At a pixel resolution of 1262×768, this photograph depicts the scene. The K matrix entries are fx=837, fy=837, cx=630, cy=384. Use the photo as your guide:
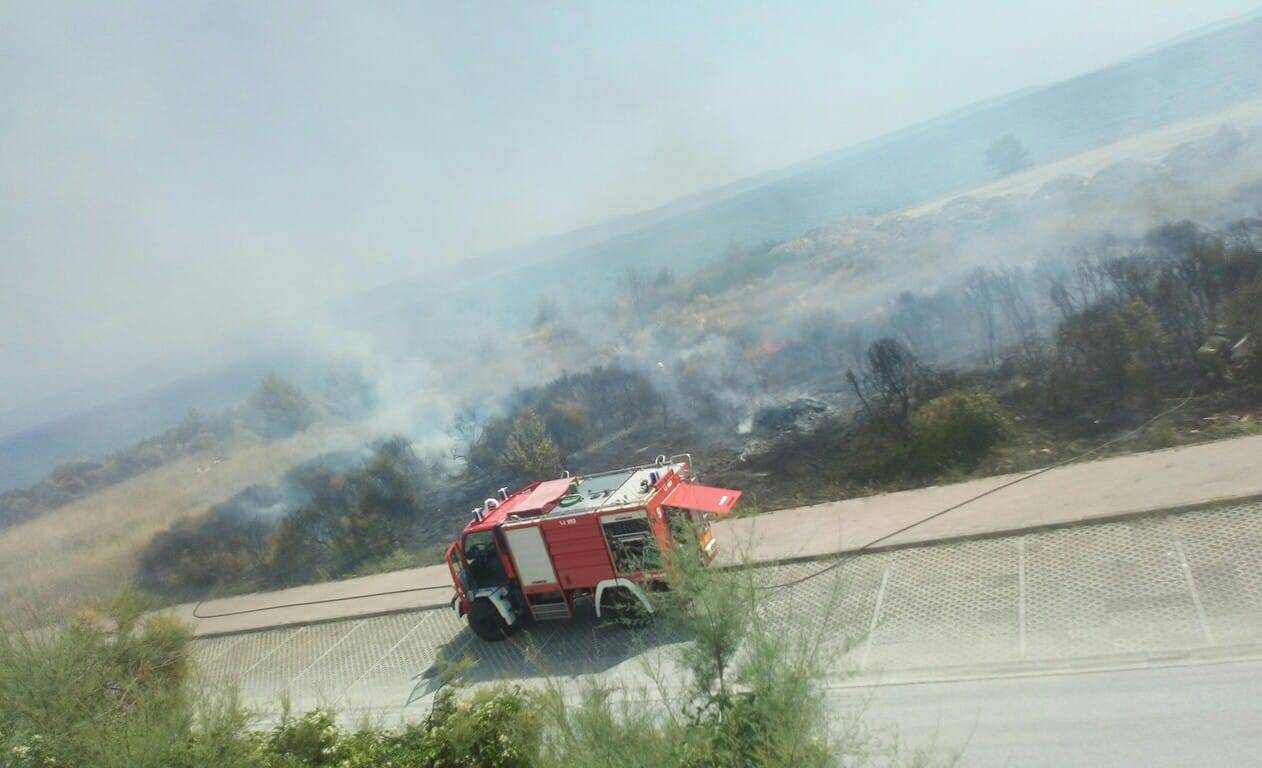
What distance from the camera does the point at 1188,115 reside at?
2322 inches

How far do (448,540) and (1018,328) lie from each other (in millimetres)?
14371

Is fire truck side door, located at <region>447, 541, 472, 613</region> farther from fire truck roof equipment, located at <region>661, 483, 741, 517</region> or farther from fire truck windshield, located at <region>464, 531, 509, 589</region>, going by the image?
fire truck roof equipment, located at <region>661, 483, 741, 517</region>

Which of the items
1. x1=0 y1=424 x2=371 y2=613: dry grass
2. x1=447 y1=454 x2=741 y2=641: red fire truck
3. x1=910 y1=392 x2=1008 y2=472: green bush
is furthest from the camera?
x1=0 y1=424 x2=371 y2=613: dry grass

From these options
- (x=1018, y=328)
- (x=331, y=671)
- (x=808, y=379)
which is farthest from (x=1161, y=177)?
(x=331, y=671)

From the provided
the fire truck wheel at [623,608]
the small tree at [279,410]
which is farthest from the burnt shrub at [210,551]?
the fire truck wheel at [623,608]

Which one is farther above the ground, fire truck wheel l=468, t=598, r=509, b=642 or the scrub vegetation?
the scrub vegetation

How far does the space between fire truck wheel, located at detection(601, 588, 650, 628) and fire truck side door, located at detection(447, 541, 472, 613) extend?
2135 millimetres

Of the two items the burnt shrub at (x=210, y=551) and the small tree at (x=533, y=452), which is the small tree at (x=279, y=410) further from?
the small tree at (x=533, y=452)

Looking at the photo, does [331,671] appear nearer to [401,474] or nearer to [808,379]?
[401,474]

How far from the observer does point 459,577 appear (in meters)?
12.7

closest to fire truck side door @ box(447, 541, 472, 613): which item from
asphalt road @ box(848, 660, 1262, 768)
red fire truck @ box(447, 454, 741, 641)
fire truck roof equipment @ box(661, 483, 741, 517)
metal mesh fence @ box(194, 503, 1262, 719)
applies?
red fire truck @ box(447, 454, 741, 641)

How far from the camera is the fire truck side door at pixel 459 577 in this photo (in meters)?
12.6

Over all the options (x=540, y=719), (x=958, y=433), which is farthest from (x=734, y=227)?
(x=540, y=719)

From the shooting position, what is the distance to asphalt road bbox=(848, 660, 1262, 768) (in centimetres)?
674
